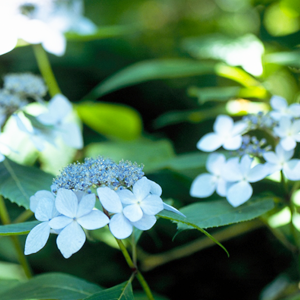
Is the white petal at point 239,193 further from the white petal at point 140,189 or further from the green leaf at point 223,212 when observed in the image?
the white petal at point 140,189

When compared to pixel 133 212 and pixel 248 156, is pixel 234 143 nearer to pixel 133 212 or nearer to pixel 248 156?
pixel 248 156

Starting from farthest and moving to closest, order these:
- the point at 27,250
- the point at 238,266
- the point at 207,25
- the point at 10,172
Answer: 1. the point at 207,25
2. the point at 238,266
3. the point at 10,172
4. the point at 27,250

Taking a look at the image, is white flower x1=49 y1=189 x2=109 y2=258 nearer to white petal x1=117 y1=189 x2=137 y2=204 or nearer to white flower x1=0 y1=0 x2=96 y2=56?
white petal x1=117 y1=189 x2=137 y2=204

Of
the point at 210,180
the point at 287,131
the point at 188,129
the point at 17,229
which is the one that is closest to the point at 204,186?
the point at 210,180

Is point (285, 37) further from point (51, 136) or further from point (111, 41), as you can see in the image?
point (111, 41)

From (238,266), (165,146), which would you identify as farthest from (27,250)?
(238,266)
